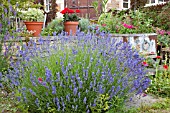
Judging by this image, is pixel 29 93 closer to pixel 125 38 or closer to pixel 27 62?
pixel 27 62

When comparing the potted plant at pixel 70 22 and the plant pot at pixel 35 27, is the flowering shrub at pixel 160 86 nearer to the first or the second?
the potted plant at pixel 70 22

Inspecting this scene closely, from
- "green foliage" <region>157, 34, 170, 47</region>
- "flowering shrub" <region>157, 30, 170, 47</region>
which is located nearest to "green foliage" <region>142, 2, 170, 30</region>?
"flowering shrub" <region>157, 30, 170, 47</region>

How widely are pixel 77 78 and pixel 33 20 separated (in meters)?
2.78

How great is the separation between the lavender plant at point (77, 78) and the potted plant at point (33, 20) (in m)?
1.49

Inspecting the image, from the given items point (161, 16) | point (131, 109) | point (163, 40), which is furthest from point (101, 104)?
point (161, 16)

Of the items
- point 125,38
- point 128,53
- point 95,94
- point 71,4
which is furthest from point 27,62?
point 71,4

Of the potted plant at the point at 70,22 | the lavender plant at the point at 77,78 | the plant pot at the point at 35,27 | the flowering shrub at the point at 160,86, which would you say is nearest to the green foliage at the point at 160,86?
the flowering shrub at the point at 160,86

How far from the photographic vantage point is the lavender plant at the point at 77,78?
275 cm

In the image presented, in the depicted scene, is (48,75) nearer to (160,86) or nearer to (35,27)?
(160,86)

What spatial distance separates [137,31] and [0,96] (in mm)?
3247

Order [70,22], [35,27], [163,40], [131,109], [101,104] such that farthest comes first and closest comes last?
[163,40] → [70,22] → [35,27] → [131,109] → [101,104]

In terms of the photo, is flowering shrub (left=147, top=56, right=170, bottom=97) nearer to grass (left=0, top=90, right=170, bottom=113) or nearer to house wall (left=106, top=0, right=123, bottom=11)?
grass (left=0, top=90, right=170, bottom=113)

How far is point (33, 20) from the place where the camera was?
5.12 meters

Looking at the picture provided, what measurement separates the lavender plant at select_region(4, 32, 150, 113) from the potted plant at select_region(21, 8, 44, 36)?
1490 millimetres
